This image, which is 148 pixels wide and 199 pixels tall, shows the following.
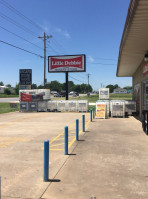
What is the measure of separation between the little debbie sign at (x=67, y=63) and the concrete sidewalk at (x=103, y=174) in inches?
816

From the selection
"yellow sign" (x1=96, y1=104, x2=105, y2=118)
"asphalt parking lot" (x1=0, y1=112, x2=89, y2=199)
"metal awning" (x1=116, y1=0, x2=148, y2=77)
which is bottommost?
"asphalt parking lot" (x1=0, y1=112, x2=89, y2=199)

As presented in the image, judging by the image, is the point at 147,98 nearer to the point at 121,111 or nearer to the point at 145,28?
the point at 121,111

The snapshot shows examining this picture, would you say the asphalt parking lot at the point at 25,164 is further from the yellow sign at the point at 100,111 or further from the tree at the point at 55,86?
the tree at the point at 55,86

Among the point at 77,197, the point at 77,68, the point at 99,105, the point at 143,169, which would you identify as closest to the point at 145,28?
the point at 143,169

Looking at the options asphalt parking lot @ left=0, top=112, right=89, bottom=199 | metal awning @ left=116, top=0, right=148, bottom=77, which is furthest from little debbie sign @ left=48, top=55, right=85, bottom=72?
asphalt parking lot @ left=0, top=112, right=89, bottom=199

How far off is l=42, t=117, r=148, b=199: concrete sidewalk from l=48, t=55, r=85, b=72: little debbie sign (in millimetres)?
20732

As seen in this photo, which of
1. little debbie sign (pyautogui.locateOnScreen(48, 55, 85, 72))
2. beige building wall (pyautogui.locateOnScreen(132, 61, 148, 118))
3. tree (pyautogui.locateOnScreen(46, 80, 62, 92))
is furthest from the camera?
tree (pyautogui.locateOnScreen(46, 80, 62, 92))

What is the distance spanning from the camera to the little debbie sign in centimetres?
2752

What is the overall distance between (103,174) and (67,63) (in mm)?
23912

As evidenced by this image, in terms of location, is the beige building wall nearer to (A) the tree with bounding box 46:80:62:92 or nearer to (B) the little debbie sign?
(B) the little debbie sign

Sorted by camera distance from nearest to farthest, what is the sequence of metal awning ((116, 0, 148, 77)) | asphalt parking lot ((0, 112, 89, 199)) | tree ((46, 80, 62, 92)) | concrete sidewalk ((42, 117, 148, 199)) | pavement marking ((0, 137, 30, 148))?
concrete sidewalk ((42, 117, 148, 199)), asphalt parking lot ((0, 112, 89, 199)), metal awning ((116, 0, 148, 77)), pavement marking ((0, 137, 30, 148)), tree ((46, 80, 62, 92))

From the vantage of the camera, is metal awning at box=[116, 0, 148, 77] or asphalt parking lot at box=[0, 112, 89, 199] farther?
metal awning at box=[116, 0, 148, 77]

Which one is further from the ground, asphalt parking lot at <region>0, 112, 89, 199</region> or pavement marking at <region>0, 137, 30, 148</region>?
pavement marking at <region>0, 137, 30, 148</region>

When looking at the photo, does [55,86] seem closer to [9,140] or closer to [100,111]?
[100,111]
